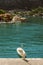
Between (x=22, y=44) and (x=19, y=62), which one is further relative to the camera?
(x=22, y=44)

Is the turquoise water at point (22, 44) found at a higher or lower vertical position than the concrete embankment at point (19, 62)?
lower

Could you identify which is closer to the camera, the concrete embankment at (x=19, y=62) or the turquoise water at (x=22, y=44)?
the concrete embankment at (x=19, y=62)

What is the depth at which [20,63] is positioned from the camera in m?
10.5

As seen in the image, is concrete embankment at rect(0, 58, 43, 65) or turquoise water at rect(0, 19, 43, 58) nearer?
concrete embankment at rect(0, 58, 43, 65)

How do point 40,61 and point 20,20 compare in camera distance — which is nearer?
point 40,61

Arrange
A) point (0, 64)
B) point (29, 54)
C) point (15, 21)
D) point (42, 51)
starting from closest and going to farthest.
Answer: point (0, 64), point (29, 54), point (42, 51), point (15, 21)

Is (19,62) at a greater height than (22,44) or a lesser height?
greater

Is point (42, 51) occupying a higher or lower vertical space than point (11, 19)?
higher

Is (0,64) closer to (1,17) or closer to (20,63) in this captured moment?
(20,63)

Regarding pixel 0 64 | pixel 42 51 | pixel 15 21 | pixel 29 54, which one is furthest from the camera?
pixel 15 21

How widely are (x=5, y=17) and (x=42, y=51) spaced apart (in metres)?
56.7

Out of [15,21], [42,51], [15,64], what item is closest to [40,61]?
[15,64]

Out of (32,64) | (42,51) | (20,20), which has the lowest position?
(20,20)

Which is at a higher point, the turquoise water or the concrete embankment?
the concrete embankment
